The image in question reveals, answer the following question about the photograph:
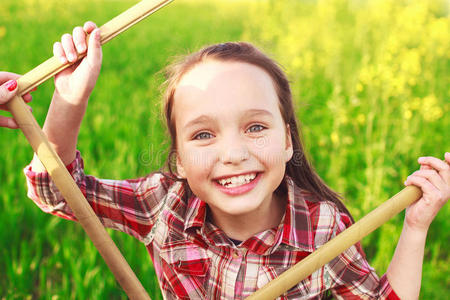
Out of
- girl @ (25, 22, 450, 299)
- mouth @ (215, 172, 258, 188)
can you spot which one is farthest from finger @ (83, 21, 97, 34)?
mouth @ (215, 172, 258, 188)

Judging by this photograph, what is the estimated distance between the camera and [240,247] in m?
1.51

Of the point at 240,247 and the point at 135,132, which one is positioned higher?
the point at 135,132

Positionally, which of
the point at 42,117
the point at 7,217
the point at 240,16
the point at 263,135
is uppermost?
the point at 240,16

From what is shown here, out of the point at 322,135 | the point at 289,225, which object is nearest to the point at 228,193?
the point at 289,225

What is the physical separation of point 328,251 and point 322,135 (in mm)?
2536

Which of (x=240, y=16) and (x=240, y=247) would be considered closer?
(x=240, y=247)

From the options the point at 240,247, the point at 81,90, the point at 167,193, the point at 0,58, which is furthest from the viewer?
the point at 0,58

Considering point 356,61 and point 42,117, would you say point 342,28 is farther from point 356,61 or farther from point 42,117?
point 42,117

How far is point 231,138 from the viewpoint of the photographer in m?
1.32

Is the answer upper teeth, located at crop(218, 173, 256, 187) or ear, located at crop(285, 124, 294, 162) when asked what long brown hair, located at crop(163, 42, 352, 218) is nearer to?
ear, located at crop(285, 124, 294, 162)

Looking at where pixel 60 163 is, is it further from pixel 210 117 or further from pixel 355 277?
pixel 355 277

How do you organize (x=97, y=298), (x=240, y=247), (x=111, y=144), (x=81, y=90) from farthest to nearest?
(x=111, y=144), (x=97, y=298), (x=240, y=247), (x=81, y=90)

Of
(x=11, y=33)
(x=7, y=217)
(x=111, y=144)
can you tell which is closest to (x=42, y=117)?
(x=111, y=144)

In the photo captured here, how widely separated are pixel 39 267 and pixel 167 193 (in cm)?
103
